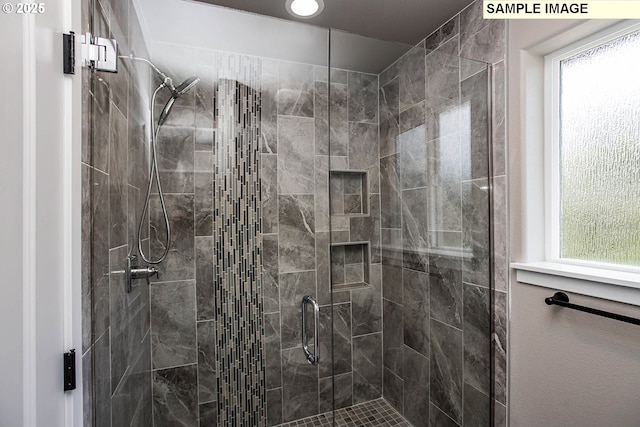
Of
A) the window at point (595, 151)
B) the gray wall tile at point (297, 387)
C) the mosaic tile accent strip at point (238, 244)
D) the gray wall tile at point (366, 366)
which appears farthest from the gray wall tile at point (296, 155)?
the window at point (595, 151)

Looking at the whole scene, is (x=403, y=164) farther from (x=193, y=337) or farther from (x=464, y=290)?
(x=193, y=337)

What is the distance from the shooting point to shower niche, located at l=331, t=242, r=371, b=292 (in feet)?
3.85

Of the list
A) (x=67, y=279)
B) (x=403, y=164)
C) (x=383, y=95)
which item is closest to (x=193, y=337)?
(x=67, y=279)

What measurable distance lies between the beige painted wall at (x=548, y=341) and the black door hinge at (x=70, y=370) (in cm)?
158

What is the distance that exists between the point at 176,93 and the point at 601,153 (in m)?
1.73

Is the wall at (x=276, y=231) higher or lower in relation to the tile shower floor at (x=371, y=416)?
higher

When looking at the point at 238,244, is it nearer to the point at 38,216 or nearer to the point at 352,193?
the point at 352,193

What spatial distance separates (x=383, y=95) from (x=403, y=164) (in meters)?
0.29

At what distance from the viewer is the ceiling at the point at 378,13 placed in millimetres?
1449

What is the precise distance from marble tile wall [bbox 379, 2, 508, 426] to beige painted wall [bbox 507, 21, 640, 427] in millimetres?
57

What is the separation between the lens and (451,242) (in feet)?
4.37

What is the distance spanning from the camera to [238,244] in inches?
52.6

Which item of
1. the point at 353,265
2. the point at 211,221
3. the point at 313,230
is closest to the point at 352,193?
the point at 353,265

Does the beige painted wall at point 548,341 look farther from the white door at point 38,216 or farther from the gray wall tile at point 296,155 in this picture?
the white door at point 38,216
